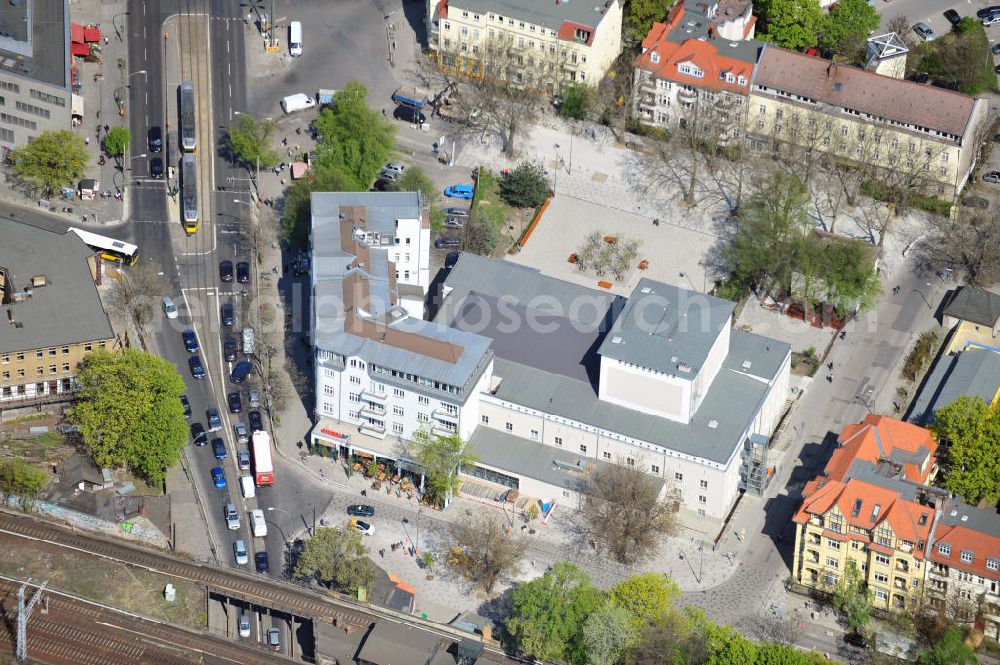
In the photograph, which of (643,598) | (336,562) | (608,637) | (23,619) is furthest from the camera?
(336,562)

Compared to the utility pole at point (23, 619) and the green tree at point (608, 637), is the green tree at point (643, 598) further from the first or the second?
the utility pole at point (23, 619)

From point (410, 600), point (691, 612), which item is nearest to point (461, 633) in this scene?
point (410, 600)

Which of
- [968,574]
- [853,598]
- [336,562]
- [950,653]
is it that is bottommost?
[336,562]

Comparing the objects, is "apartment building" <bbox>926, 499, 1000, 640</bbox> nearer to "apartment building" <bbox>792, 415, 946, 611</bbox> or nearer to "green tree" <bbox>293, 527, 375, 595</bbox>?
"apartment building" <bbox>792, 415, 946, 611</bbox>

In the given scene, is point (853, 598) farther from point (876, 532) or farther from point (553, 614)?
point (553, 614)

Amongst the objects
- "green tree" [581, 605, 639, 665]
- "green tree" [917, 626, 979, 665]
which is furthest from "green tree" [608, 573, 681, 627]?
"green tree" [917, 626, 979, 665]

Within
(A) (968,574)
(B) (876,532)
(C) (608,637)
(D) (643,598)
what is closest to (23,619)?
(C) (608,637)
